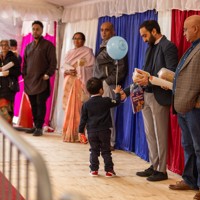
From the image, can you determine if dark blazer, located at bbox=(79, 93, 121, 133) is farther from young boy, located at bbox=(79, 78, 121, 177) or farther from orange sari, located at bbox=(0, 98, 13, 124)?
orange sari, located at bbox=(0, 98, 13, 124)

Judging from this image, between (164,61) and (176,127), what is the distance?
0.70 meters

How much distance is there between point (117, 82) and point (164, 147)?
137 centimetres

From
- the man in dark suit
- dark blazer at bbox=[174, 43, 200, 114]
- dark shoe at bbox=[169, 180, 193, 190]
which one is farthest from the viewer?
the man in dark suit

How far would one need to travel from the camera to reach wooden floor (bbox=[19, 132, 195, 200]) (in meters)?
3.19

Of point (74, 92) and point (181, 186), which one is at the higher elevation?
point (74, 92)

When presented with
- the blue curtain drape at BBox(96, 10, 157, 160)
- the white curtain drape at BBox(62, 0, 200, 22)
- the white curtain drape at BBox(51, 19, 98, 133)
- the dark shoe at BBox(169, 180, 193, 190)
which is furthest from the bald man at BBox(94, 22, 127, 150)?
the dark shoe at BBox(169, 180, 193, 190)

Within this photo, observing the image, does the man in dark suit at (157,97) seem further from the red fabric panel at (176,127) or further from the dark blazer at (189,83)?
the dark blazer at (189,83)

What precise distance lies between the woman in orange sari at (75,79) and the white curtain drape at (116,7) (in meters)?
0.40

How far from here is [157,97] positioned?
139 inches

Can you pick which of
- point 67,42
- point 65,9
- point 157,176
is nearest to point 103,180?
point 157,176

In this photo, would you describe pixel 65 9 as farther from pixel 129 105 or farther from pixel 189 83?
pixel 189 83

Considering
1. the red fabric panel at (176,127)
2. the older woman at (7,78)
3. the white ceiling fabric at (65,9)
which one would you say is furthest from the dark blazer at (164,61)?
the older woman at (7,78)

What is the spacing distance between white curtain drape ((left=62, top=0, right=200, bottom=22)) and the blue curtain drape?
3.1 inches

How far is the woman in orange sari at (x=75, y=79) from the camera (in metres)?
5.33
